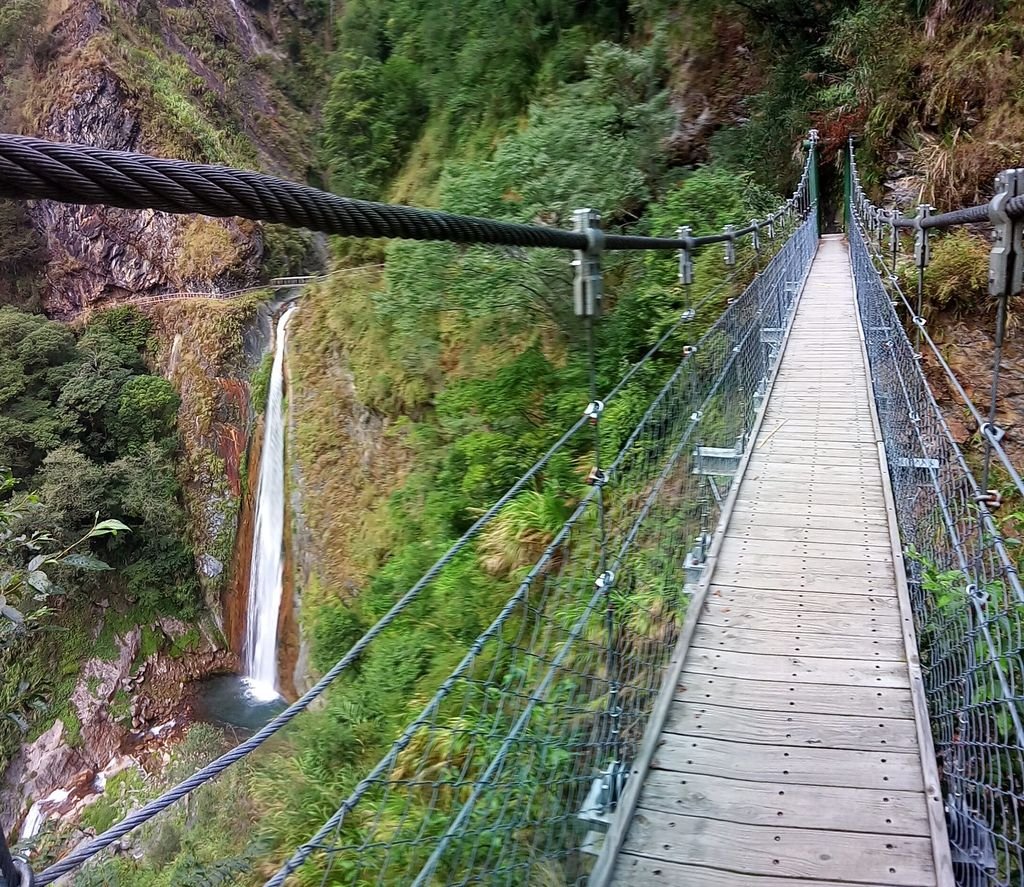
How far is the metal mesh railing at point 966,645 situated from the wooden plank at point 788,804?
113 millimetres

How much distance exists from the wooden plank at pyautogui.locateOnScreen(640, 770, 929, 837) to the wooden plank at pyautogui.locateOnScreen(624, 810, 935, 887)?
22 millimetres

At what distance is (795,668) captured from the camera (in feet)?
7.07

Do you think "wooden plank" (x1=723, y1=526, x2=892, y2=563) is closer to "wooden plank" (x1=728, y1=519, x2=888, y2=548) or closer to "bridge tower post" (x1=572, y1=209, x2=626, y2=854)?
"wooden plank" (x1=728, y1=519, x2=888, y2=548)

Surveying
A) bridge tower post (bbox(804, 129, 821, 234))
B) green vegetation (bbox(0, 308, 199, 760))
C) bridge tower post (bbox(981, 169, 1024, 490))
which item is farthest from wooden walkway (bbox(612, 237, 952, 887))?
green vegetation (bbox(0, 308, 199, 760))

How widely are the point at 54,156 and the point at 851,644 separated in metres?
2.35

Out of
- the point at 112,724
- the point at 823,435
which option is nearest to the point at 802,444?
the point at 823,435

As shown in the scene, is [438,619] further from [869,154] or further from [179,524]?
[179,524]

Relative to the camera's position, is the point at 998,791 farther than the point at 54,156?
Yes

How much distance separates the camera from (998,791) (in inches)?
55.6

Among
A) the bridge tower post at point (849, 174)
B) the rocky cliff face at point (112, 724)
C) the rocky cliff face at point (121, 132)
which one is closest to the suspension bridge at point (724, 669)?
the bridge tower post at point (849, 174)

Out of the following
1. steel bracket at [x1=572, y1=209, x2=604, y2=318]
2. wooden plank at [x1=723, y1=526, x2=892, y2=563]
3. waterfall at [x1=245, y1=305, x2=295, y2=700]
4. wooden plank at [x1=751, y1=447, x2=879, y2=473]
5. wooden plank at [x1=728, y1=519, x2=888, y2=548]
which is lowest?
waterfall at [x1=245, y1=305, x2=295, y2=700]

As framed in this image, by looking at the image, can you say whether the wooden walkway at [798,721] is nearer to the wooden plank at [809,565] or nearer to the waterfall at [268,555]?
the wooden plank at [809,565]

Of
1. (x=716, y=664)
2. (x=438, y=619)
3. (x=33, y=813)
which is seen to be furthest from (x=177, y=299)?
(x=716, y=664)

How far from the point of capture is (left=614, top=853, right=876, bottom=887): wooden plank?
1545 mm
